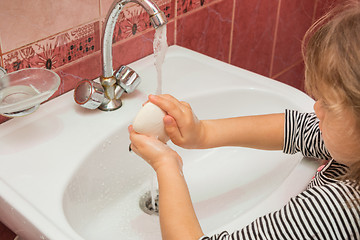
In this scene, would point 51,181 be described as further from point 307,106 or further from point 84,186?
point 307,106

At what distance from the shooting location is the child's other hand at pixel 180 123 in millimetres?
773

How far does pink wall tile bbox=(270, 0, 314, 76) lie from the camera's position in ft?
5.22

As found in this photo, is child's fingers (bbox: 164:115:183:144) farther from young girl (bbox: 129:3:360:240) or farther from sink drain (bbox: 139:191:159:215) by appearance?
sink drain (bbox: 139:191:159:215)

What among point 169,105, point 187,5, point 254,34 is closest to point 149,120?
point 169,105

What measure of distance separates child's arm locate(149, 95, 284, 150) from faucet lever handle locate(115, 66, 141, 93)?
18cm

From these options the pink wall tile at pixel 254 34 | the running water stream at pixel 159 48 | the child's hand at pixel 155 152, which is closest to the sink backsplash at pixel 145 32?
the pink wall tile at pixel 254 34

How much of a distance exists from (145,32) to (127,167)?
0.32 m

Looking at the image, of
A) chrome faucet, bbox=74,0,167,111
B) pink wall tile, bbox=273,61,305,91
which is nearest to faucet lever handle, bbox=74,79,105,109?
chrome faucet, bbox=74,0,167,111

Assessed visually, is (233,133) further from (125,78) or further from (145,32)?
(145,32)

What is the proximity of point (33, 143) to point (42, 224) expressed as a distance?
0.69 ft

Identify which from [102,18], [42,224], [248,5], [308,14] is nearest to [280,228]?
[42,224]

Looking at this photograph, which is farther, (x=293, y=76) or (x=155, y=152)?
(x=293, y=76)

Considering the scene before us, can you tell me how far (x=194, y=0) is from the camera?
119 centimetres

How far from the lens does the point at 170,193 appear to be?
0.71 m
